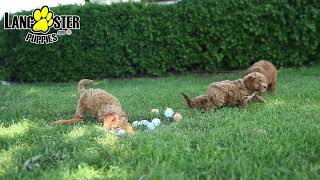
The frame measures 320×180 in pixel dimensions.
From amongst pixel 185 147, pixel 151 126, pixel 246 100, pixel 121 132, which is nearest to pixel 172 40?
pixel 246 100

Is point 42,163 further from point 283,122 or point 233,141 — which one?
point 283,122

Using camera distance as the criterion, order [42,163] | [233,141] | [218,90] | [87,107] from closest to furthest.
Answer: [42,163] < [233,141] < [87,107] < [218,90]

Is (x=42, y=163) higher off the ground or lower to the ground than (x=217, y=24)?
lower

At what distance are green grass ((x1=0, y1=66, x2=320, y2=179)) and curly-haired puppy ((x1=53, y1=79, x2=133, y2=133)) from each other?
0.52 feet

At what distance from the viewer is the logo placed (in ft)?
41.3

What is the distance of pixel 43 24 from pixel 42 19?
0.15 m

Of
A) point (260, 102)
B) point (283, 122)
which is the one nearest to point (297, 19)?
point (260, 102)

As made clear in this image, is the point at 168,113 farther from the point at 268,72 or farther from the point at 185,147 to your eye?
the point at 268,72

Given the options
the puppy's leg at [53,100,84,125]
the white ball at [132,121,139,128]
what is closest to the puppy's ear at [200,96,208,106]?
the white ball at [132,121,139,128]

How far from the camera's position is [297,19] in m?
12.0

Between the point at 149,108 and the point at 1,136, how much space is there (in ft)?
8.58

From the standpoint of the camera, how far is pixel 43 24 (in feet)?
42.7

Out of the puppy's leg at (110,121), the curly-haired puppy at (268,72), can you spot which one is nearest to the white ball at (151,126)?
the puppy's leg at (110,121)

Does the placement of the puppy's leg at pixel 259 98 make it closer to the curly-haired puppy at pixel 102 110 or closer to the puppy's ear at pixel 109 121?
the curly-haired puppy at pixel 102 110
